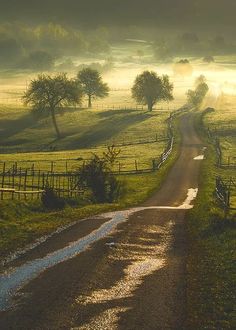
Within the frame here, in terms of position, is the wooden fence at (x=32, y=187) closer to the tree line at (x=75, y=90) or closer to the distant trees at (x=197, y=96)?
the tree line at (x=75, y=90)

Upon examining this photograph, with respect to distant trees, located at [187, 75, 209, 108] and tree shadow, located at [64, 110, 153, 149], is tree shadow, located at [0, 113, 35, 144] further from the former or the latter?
distant trees, located at [187, 75, 209, 108]

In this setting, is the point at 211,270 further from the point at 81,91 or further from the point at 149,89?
the point at 149,89

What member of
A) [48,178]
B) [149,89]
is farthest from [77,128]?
Result: [48,178]

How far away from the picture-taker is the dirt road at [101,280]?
1463 centimetres

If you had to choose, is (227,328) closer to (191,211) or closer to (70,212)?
(70,212)

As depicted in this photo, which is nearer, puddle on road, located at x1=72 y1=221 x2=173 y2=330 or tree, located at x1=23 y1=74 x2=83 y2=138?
puddle on road, located at x1=72 y1=221 x2=173 y2=330

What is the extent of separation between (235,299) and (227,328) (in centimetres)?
249

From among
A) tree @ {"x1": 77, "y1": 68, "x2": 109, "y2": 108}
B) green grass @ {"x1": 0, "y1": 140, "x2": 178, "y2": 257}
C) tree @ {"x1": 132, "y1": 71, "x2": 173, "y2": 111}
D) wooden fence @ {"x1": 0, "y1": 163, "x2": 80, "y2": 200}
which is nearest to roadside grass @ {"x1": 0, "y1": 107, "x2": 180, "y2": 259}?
green grass @ {"x1": 0, "y1": 140, "x2": 178, "y2": 257}

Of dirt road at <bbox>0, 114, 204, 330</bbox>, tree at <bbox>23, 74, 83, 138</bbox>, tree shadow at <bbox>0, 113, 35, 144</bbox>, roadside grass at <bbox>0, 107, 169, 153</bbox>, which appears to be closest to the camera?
dirt road at <bbox>0, 114, 204, 330</bbox>

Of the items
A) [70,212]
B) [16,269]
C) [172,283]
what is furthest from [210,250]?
[70,212]

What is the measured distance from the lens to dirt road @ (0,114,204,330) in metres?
14.6

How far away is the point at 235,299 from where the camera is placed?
16.8 m

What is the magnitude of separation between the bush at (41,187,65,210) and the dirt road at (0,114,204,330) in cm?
568

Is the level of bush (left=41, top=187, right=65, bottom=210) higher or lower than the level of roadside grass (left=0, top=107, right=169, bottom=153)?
lower
